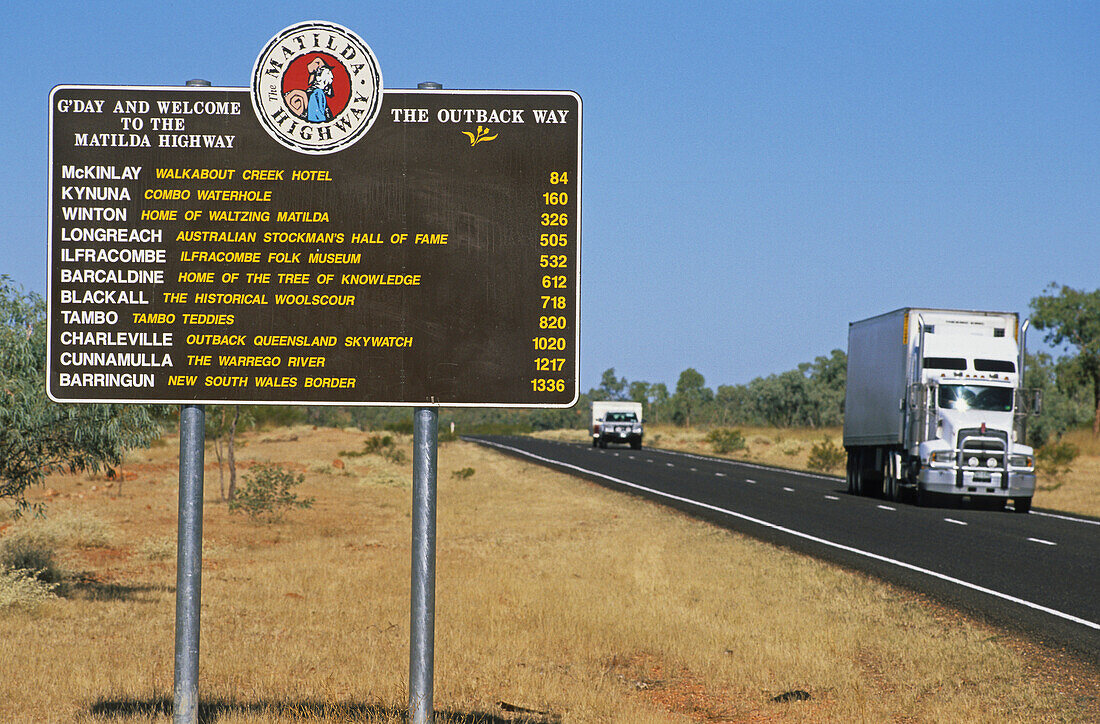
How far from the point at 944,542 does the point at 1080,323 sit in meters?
62.3

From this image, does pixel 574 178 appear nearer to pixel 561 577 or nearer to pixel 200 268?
pixel 200 268

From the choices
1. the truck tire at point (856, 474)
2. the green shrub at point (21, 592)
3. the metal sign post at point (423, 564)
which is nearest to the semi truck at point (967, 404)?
the truck tire at point (856, 474)

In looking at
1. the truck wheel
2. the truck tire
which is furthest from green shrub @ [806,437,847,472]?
the truck wheel

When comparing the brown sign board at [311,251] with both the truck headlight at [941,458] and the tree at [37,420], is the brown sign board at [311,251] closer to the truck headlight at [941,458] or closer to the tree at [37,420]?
the tree at [37,420]

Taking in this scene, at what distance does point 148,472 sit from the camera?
40.8m

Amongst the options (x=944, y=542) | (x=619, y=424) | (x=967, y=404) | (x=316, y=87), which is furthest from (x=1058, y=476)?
(x=316, y=87)

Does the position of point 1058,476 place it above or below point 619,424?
below

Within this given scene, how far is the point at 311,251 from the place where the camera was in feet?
21.0

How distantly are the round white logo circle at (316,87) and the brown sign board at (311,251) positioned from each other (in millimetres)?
69

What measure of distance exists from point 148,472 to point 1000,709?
3754 cm

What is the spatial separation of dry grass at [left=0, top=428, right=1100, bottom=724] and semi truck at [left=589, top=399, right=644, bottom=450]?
48.8 meters

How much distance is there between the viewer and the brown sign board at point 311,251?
248 inches

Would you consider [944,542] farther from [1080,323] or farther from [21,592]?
[1080,323]

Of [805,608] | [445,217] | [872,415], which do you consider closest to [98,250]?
[445,217]
